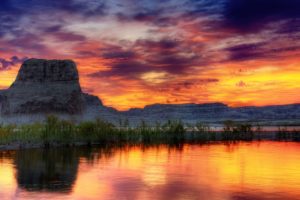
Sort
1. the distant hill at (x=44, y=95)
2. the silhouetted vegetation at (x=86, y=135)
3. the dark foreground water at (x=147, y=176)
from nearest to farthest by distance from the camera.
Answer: the dark foreground water at (x=147, y=176), the silhouetted vegetation at (x=86, y=135), the distant hill at (x=44, y=95)

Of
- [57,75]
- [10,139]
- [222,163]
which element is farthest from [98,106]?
[222,163]

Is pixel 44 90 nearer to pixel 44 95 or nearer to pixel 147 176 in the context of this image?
pixel 44 95

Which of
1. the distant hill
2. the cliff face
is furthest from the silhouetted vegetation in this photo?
the cliff face

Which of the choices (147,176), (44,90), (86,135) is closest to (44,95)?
(44,90)

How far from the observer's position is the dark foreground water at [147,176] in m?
17.3

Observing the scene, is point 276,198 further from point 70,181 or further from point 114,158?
point 114,158

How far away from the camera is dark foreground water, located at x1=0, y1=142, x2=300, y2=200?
17312 millimetres

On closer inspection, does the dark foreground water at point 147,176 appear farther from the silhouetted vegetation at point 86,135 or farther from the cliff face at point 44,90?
the cliff face at point 44,90

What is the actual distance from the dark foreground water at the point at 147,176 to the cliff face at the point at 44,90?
9897 cm

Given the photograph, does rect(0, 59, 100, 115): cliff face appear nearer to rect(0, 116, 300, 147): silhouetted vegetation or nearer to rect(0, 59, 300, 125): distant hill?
rect(0, 59, 300, 125): distant hill

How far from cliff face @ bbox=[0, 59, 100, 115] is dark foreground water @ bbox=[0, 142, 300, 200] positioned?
3897 inches

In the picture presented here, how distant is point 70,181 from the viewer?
2022 cm

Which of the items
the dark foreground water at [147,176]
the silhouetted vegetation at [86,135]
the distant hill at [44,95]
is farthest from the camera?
the distant hill at [44,95]

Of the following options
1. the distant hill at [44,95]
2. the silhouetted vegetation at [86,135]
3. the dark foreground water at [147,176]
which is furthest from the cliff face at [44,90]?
the dark foreground water at [147,176]
